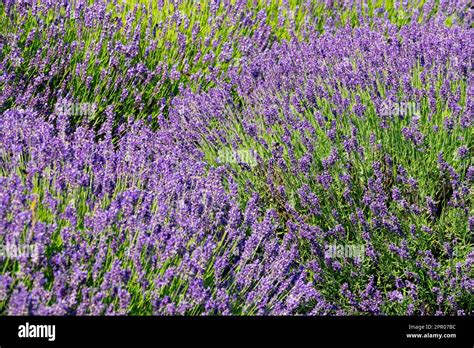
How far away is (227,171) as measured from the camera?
3346 millimetres

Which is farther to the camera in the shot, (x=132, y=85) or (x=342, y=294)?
(x=132, y=85)

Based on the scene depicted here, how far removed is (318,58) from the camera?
4.28 m

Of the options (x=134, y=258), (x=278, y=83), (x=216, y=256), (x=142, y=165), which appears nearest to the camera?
(x=134, y=258)

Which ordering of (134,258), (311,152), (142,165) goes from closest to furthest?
(134,258), (142,165), (311,152)

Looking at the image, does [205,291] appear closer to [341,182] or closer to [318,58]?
[341,182]

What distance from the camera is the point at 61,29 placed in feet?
13.7

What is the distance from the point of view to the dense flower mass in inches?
97.2

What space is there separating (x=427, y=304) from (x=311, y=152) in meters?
0.87

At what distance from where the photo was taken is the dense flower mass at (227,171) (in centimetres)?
247

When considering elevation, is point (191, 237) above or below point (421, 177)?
below

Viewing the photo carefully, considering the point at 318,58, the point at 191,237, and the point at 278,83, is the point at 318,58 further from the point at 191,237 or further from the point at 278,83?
the point at 191,237

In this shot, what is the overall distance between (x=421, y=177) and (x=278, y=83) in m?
1.28

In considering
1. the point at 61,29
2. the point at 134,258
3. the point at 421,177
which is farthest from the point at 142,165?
the point at 61,29

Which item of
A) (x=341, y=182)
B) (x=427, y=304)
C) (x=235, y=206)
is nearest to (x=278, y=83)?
(x=341, y=182)
